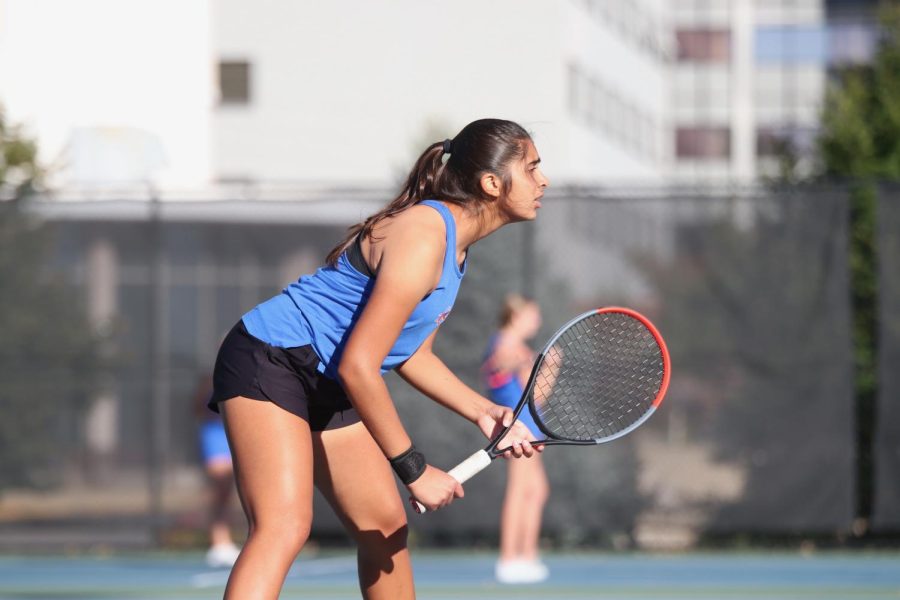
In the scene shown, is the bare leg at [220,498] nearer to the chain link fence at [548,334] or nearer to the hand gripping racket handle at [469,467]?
the chain link fence at [548,334]

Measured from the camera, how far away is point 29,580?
1001 centimetres

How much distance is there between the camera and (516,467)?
985 centimetres

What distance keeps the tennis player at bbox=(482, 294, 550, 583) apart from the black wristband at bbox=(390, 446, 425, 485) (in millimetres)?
4843

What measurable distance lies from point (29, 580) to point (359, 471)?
5.76 meters

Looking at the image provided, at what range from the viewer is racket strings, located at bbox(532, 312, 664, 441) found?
5234 millimetres

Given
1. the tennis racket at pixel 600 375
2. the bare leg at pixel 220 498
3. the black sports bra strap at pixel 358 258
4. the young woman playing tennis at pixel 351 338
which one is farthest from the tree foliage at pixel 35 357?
the black sports bra strap at pixel 358 258

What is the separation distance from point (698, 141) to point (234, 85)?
21.6 metres

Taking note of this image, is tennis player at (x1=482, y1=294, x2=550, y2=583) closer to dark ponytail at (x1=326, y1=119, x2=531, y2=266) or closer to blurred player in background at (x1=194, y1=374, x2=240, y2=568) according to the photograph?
blurred player in background at (x1=194, y1=374, x2=240, y2=568)

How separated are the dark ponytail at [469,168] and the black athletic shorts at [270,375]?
0.28 meters

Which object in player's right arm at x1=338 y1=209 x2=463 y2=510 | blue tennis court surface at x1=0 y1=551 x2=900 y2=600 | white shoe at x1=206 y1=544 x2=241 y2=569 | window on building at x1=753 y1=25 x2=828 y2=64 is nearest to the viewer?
player's right arm at x1=338 y1=209 x2=463 y2=510

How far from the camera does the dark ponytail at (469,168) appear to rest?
176 inches

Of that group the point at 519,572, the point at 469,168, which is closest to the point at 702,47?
the point at 519,572

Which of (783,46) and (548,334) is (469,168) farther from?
(783,46)

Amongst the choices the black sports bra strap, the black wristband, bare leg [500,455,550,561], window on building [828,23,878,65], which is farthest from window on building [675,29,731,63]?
the black wristband
